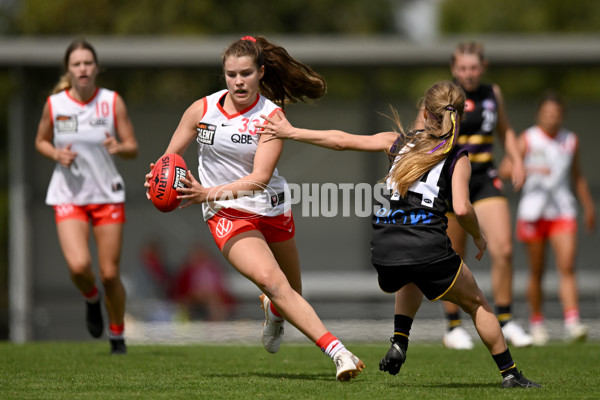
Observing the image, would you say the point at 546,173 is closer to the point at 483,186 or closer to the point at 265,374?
the point at 483,186

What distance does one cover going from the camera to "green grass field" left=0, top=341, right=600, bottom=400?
5695 millimetres

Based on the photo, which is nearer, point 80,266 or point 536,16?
point 80,266

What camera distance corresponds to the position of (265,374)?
22.4 feet

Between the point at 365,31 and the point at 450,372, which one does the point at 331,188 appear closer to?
the point at 450,372

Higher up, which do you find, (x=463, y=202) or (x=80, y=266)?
(x=463, y=202)

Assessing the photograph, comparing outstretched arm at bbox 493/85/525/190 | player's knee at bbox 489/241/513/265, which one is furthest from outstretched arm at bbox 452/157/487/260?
outstretched arm at bbox 493/85/525/190

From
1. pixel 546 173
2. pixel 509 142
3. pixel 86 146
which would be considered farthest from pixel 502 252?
pixel 86 146

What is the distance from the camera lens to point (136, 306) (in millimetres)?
15336

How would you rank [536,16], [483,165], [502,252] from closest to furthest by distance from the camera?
[483,165]
[502,252]
[536,16]

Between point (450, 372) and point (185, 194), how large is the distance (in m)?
2.42

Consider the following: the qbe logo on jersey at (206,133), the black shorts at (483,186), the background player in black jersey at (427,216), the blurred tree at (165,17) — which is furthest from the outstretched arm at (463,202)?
the blurred tree at (165,17)

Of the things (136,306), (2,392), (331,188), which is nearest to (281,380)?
(2,392)

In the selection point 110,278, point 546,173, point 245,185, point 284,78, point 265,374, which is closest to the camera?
point 245,185

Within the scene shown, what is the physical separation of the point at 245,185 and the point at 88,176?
2.25 metres
